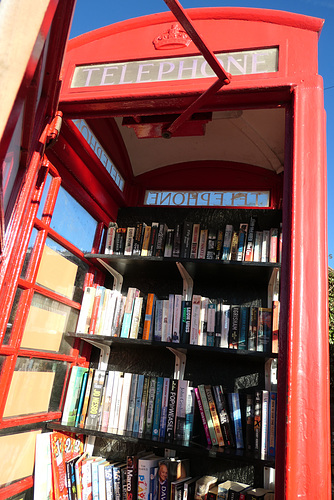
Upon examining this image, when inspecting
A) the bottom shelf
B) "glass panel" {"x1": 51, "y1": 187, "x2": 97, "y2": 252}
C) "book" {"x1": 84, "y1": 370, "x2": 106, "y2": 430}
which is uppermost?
"glass panel" {"x1": 51, "y1": 187, "x2": 97, "y2": 252}

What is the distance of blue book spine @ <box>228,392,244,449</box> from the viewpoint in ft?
5.80

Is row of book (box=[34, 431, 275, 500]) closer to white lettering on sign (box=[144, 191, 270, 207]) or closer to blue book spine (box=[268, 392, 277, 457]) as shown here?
blue book spine (box=[268, 392, 277, 457])

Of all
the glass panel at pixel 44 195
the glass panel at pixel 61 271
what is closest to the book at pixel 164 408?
the glass panel at pixel 61 271

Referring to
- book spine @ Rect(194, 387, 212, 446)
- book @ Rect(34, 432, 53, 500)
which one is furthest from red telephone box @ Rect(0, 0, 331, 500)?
book spine @ Rect(194, 387, 212, 446)

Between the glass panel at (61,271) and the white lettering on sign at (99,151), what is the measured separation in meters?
0.59

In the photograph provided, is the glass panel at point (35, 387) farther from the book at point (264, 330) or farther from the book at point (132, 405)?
the book at point (264, 330)

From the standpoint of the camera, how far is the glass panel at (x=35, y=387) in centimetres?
159

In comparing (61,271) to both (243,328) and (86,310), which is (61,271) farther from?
(243,328)

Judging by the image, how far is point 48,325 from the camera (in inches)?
72.7

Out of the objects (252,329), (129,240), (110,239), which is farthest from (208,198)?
(252,329)

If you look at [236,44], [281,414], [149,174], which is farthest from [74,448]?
[236,44]

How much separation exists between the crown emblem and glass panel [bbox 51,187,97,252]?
2.81 feet

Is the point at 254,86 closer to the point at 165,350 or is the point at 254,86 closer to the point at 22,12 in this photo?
the point at 22,12

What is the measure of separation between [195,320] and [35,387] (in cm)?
87
